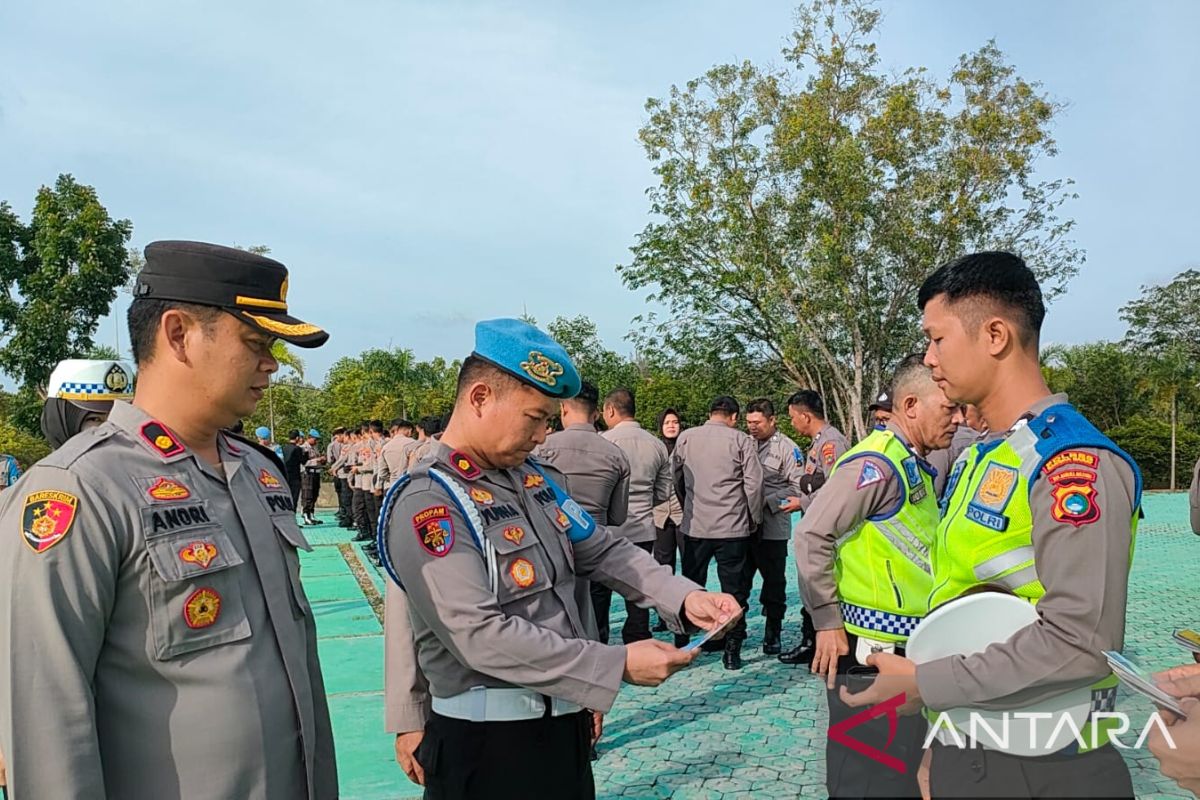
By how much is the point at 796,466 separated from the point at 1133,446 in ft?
69.1

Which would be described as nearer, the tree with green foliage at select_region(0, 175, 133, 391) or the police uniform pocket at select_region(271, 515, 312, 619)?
the police uniform pocket at select_region(271, 515, 312, 619)

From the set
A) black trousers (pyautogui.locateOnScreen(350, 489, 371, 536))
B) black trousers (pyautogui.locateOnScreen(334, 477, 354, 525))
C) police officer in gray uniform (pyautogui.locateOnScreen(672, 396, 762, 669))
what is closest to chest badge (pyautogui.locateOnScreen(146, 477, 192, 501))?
police officer in gray uniform (pyautogui.locateOnScreen(672, 396, 762, 669))

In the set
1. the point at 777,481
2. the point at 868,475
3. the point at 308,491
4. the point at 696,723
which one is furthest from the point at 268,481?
the point at 308,491

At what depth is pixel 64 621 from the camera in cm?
148

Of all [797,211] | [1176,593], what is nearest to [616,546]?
[1176,593]

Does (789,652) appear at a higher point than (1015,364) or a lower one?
lower

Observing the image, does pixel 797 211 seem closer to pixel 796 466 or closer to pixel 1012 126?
pixel 1012 126

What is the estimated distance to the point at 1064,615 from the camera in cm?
150

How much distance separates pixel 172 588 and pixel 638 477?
527 cm

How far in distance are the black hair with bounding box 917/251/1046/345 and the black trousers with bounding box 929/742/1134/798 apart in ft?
3.42

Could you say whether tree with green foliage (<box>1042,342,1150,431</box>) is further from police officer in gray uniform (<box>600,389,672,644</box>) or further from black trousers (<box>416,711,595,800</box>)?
black trousers (<box>416,711,595,800</box>)

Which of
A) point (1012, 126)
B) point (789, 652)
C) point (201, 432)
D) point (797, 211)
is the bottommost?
point (789, 652)

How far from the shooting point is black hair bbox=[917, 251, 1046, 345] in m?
1.94

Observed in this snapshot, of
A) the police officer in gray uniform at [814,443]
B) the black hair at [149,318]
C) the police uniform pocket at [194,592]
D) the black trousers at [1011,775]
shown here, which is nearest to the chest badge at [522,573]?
the police uniform pocket at [194,592]
